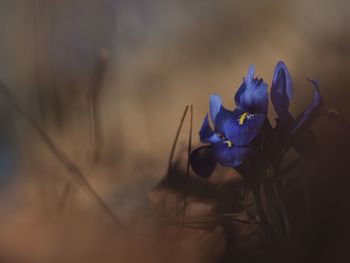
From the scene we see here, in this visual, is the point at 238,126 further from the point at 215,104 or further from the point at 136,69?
the point at 136,69

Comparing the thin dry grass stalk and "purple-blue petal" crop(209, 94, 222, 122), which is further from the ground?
"purple-blue petal" crop(209, 94, 222, 122)

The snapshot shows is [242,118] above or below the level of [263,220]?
above

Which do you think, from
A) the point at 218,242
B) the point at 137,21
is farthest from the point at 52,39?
the point at 218,242

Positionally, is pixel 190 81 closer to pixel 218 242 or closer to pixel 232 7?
pixel 232 7

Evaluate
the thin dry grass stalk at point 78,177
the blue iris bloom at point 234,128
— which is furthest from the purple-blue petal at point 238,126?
the thin dry grass stalk at point 78,177

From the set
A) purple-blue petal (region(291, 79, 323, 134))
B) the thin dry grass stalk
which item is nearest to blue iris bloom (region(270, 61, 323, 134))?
purple-blue petal (region(291, 79, 323, 134))

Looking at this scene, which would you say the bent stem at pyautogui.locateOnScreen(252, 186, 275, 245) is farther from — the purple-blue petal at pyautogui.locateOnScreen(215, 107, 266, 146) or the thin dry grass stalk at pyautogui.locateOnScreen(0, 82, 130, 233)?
the thin dry grass stalk at pyautogui.locateOnScreen(0, 82, 130, 233)

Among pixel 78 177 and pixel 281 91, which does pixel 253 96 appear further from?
pixel 78 177

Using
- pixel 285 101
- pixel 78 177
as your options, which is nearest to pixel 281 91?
pixel 285 101
